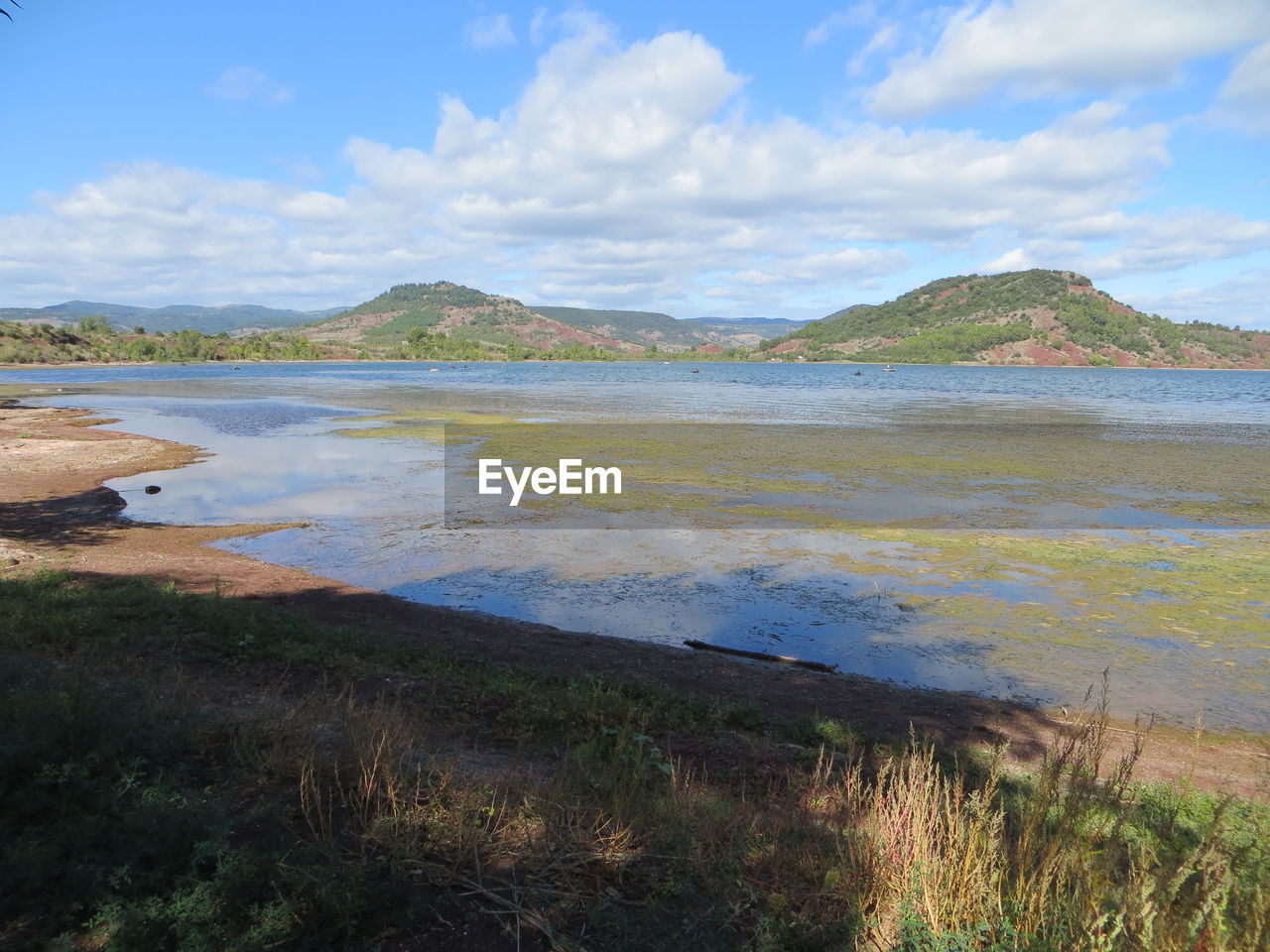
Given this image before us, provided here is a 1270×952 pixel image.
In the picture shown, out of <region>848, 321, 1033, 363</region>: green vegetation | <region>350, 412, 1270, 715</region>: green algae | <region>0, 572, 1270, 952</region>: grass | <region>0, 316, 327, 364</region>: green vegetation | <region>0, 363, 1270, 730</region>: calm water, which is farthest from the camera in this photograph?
<region>848, 321, 1033, 363</region>: green vegetation

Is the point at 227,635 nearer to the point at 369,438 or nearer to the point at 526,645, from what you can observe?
the point at 526,645

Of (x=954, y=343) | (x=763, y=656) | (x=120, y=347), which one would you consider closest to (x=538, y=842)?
(x=763, y=656)

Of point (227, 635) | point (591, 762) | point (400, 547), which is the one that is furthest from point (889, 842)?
point (400, 547)

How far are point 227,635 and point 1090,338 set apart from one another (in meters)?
203

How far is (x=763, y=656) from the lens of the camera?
1045 cm

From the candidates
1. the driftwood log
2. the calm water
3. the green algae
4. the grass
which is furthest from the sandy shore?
the green algae

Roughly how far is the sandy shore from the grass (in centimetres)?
123

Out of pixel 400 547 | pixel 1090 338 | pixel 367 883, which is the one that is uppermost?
pixel 1090 338

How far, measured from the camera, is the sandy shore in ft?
26.1

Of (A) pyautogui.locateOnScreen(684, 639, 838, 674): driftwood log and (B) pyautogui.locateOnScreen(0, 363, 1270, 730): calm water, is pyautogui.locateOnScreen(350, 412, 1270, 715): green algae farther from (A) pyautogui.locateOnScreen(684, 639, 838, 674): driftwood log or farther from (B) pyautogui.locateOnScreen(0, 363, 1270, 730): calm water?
(A) pyautogui.locateOnScreen(684, 639, 838, 674): driftwood log

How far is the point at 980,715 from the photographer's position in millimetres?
8648

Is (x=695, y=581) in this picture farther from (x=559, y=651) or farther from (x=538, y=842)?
(x=538, y=842)

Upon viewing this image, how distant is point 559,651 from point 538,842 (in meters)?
5.47

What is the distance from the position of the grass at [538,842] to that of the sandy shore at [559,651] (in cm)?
123
